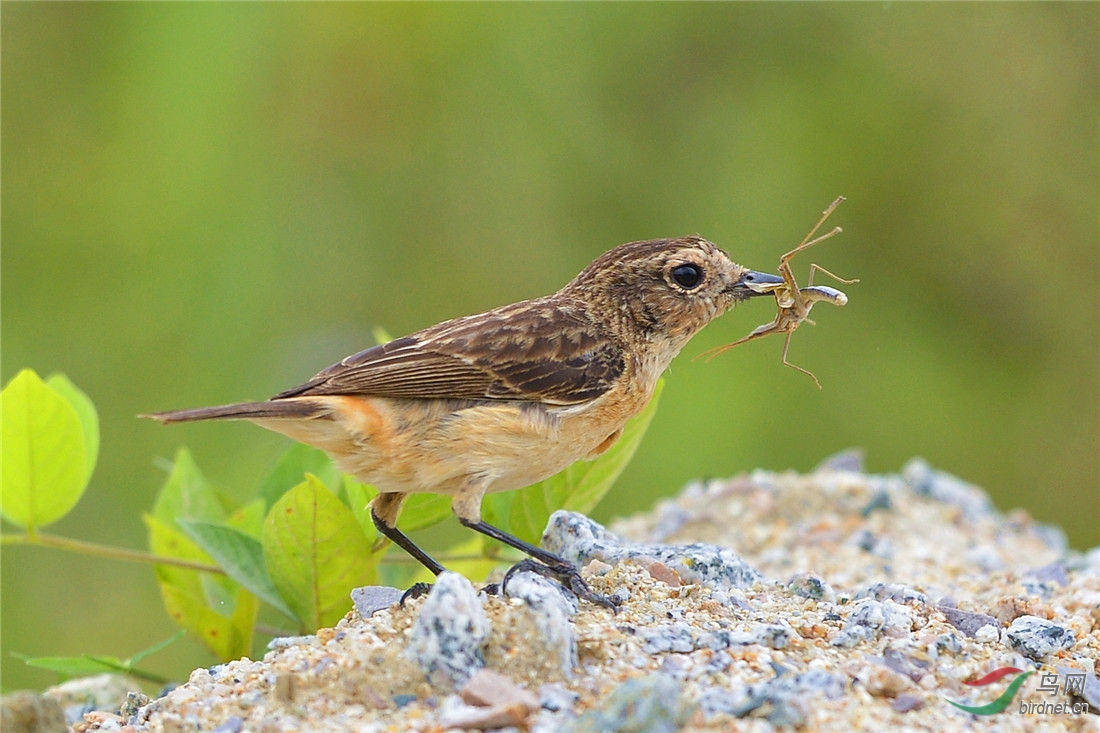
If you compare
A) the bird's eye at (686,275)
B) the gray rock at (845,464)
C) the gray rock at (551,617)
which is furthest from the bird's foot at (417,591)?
the gray rock at (845,464)

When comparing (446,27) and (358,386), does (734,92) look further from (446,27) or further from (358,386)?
(358,386)

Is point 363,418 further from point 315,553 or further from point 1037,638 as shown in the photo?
point 1037,638

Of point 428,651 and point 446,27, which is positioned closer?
point 428,651

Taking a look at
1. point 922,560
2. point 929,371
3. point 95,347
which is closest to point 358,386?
point 922,560

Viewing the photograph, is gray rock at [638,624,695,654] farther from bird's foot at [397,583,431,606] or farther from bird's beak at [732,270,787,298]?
bird's beak at [732,270,787,298]

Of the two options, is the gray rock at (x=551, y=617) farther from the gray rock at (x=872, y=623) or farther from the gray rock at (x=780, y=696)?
the gray rock at (x=872, y=623)

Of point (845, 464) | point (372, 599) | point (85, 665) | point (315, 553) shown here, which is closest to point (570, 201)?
point (845, 464)

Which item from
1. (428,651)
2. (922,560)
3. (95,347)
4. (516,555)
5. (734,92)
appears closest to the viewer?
(428,651)

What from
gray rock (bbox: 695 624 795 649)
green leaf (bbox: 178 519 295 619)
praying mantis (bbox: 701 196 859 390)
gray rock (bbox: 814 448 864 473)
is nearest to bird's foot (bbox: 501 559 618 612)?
gray rock (bbox: 695 624 795 649)
